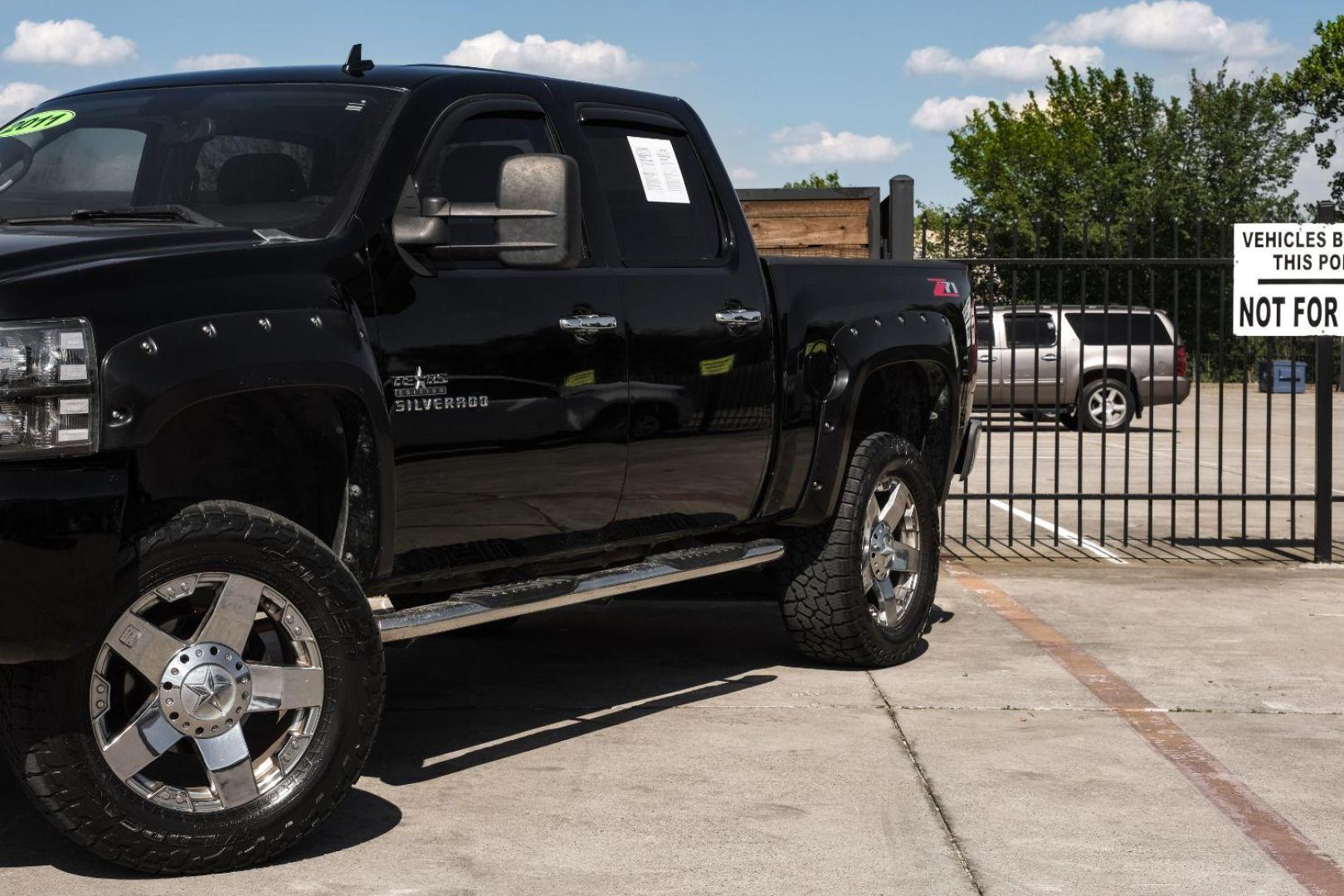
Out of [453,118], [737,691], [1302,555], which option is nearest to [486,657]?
[737,691]

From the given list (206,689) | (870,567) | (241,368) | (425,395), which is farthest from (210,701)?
(870,567)

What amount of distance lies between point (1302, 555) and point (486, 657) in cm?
575

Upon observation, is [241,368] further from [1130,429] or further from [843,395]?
[1130,429]

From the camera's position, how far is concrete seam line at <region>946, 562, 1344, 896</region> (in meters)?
4.58

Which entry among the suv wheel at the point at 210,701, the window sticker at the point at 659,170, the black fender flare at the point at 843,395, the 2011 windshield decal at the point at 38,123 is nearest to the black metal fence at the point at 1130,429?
the black fender flare at the point at 843,395

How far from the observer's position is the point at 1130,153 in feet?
192

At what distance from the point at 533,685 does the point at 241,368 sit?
111 inches

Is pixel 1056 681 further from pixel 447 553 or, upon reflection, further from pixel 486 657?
pixel 447 553

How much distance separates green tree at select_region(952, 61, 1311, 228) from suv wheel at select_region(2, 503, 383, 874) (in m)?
43.1

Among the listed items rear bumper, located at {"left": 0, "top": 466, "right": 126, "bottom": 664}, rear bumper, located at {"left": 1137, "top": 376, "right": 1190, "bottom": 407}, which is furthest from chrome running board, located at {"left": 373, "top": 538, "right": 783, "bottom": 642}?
rear bumper, located at {"left": 1137, "top": 376, "right": 1190, "bottom": 407}

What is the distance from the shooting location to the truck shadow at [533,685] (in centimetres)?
484

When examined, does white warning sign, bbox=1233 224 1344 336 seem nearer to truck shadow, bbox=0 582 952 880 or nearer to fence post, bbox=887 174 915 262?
fence post, bbox=887 174 915 262

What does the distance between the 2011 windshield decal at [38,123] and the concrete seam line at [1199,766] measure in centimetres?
400

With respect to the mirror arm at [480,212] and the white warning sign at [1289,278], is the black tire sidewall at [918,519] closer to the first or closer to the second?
the mirror arm at [480,212]
